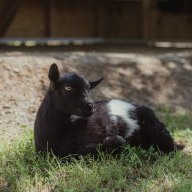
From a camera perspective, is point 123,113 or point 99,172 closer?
point 99,172

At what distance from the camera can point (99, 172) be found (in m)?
7.54

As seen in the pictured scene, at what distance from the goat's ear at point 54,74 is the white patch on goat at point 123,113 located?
91 cm

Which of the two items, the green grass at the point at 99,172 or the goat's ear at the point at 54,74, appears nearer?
the green grass at the point at 99,172

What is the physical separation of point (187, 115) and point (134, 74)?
1.67 meters

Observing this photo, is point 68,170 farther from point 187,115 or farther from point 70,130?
point 187,115

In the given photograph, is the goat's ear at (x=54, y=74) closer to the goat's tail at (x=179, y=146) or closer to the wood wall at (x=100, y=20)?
the goat's tail at (x=179, y=146)

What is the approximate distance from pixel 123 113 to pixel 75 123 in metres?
0.76

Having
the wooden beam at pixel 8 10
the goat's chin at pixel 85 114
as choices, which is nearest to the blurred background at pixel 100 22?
the wooden beam at pixel 8 10

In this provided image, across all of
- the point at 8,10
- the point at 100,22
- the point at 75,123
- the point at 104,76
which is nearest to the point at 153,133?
the point at 75,123

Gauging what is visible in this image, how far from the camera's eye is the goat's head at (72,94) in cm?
753

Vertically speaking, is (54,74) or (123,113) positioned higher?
(54,74)

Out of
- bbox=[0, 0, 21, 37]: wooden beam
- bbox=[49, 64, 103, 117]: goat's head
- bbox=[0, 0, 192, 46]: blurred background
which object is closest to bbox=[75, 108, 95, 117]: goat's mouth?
bbox=[49, 64, 103, 117]: goat's head

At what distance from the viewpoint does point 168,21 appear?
19.1 meters

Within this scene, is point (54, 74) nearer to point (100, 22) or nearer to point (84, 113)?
point (84, 113)
